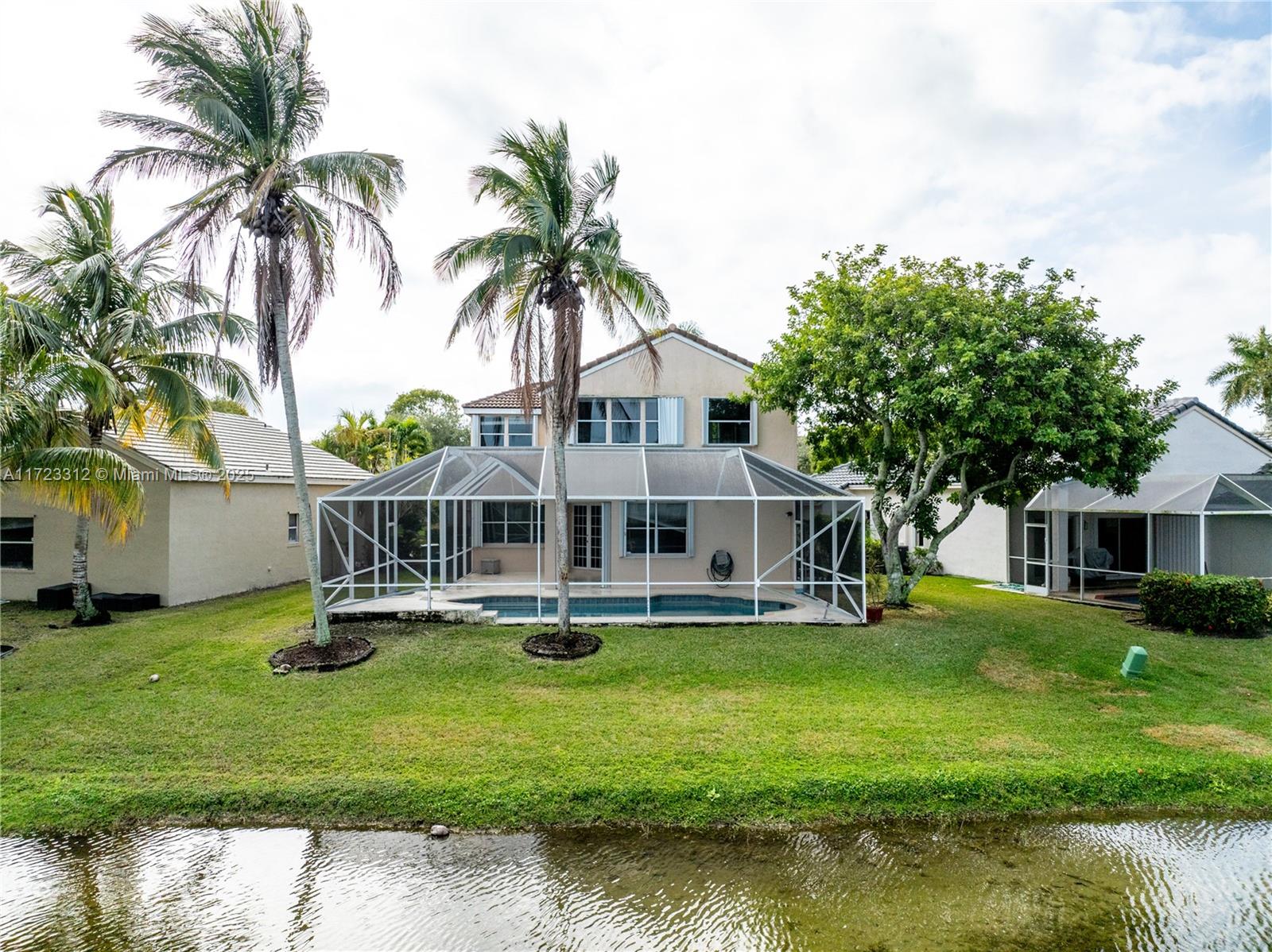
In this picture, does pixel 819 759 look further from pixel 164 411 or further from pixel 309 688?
pixel 164 411

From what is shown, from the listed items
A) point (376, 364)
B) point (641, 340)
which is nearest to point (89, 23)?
point (641, 340)

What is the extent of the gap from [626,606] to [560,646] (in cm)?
344

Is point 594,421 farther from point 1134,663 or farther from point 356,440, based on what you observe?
point 356,440

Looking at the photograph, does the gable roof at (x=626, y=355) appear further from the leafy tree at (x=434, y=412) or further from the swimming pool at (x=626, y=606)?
the leafy tree at (x=434, y=412)

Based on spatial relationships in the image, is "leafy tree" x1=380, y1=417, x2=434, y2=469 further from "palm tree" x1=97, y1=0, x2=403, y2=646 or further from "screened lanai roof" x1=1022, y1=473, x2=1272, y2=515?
"screened lanai roof" x1=1022, y1=473, x2=1272, y2=515

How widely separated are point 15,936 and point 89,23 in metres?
11.7

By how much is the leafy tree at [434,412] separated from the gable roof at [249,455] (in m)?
22.6

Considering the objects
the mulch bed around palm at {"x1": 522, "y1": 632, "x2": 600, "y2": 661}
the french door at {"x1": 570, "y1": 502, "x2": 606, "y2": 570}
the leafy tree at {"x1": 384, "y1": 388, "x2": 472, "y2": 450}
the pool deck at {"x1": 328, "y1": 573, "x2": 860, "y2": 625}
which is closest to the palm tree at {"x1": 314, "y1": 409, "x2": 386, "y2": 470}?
the leafy tree at {"x1": 384, "y1": 388, "x2": 472, "y2": 450}

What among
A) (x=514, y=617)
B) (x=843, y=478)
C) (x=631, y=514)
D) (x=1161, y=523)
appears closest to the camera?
(x=514, y=617)

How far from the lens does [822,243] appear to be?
1512 cm

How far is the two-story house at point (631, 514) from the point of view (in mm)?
13953

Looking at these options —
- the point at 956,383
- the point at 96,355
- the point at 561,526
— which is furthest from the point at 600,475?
the point at 96,355

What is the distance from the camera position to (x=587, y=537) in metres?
17.5

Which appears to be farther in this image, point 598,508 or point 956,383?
point 598,508
